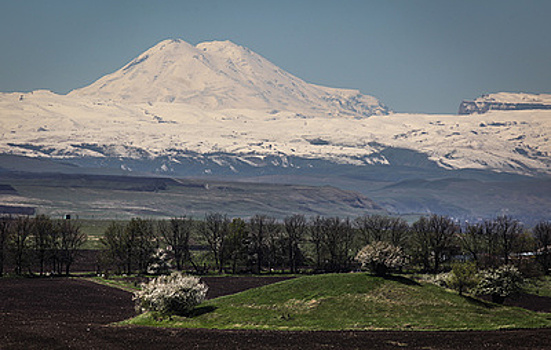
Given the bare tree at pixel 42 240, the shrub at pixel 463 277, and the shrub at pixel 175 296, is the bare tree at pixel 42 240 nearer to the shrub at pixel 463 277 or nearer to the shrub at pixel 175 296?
the shrub at pixel 175 296

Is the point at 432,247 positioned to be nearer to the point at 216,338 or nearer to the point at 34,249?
the point at 34,249

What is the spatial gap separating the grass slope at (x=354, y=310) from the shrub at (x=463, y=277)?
2368 millimetres

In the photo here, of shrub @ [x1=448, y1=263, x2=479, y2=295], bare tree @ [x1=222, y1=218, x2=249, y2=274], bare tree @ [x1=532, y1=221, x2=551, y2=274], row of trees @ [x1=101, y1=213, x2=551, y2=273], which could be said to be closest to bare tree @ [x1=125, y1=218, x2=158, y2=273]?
row of trees @ [x1=101, y1=213, x2=551, y2=273]

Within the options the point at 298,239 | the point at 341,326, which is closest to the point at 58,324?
the point at 341,326

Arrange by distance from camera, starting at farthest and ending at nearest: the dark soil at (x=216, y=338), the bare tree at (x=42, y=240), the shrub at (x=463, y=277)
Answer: the bare tree at (x=42, y=240) < the shrub at (x=463, y=277) < the dark soil at (x=216, y=338)

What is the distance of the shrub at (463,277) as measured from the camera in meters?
77.1

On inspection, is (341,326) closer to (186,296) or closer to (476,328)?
(476,328)

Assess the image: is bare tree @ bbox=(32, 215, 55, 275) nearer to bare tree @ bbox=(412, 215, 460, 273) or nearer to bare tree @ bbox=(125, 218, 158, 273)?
bare tree @ bbox=(125, 218, 158, 273)

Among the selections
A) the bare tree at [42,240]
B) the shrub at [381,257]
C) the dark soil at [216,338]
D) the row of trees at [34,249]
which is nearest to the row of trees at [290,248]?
the row of trees at [34,249]

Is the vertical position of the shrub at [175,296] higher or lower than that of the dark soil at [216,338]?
higher

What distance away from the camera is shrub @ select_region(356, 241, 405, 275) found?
75.9 meters

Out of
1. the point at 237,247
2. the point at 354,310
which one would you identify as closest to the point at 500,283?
the point at 354,310

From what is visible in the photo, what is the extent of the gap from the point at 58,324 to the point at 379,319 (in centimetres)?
3047

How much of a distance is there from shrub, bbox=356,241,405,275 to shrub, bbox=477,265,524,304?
10.8 meters
